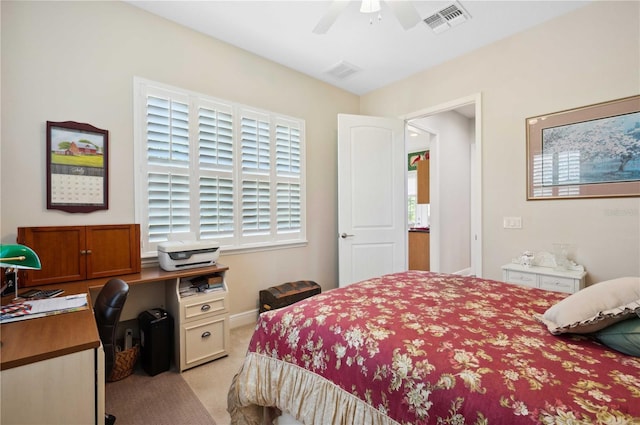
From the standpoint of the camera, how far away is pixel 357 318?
1.29m

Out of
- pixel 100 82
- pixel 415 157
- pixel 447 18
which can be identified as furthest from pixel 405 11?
pixel 415 157

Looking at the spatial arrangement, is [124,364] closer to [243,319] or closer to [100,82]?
[243,319]

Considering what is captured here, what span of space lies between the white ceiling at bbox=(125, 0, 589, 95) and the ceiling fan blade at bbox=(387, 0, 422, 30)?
13.7 inches

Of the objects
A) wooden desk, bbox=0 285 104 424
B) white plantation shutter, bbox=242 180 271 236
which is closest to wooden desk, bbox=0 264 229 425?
wooden desk, bbox=0 285 104 424

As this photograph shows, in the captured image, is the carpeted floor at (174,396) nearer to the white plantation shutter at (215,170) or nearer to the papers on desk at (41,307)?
the papers on desk at (41,307)

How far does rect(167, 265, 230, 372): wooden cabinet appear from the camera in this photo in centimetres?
220

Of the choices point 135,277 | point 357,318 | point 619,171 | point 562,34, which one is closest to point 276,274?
A: point 135,277

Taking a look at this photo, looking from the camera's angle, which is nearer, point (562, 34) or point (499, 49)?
point (562, 34)

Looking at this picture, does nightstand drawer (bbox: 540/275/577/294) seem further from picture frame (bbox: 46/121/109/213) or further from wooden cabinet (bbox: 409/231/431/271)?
picture frame (bbox: 46/121/109/213)

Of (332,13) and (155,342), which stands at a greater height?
(332,13)

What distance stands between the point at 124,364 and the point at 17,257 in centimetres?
125

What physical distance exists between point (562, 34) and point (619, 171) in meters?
1.29

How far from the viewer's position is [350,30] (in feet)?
8.95

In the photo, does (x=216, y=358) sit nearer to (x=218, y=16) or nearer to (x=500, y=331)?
(x=500, y=331)
